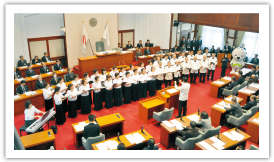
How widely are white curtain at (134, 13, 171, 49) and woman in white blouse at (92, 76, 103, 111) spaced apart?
828cm

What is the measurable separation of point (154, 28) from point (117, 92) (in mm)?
8166

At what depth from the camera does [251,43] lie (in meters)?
12.9

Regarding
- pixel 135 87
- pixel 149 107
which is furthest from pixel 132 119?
pixel 135 87

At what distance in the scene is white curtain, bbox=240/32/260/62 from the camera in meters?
12.7

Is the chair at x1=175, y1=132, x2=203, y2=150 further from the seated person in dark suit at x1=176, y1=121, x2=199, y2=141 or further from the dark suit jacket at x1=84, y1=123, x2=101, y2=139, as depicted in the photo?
the dark suit jacket at x1=84, y1=123, x2=101, y2=139

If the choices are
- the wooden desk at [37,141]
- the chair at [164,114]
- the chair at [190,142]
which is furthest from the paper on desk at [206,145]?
the wooden desk at [37,141]

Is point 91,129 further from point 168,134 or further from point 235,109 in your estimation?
point 235,109

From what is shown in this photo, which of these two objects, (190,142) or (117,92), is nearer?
(190,142)

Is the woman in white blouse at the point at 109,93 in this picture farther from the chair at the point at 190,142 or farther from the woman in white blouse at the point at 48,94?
the chair at the point at 190,142

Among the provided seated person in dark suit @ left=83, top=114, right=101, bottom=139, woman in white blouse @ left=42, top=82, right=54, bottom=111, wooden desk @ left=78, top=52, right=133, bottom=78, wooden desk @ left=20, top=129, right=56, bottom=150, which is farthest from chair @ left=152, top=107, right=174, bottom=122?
wooden desk @ left=78, top=52, right=133, bottom=78

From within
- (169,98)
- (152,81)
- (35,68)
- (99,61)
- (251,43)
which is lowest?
(169,98)

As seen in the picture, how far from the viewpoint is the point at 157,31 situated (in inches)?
583

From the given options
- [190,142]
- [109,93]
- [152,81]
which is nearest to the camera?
[190,142]

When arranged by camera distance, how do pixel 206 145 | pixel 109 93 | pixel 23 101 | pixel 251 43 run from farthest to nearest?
1. pixel 251 43
2. pixel 109 93
3. pixel 23 101
4. pixel 206 145
